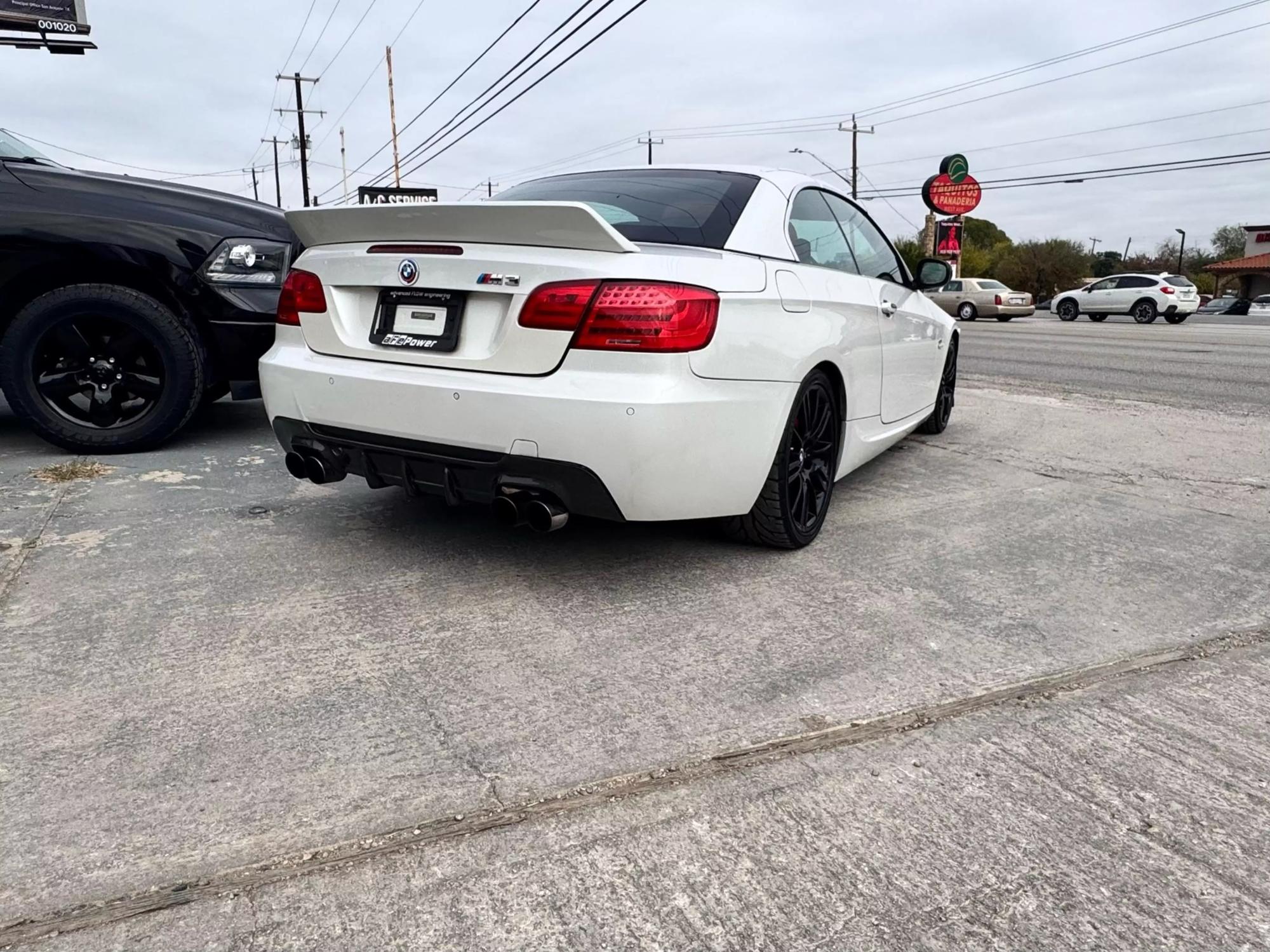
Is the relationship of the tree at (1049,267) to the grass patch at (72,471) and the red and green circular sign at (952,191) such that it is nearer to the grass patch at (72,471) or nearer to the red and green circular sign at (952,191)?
the red and green circular sign at (952,191)

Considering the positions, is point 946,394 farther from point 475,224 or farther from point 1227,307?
point 1227,307

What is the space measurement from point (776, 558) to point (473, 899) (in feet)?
6.83

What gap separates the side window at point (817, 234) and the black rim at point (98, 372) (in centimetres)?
324

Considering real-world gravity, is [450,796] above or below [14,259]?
below

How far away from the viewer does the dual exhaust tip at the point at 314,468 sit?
3311mm

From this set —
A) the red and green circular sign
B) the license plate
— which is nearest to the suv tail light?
the license plate

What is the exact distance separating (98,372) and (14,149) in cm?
139

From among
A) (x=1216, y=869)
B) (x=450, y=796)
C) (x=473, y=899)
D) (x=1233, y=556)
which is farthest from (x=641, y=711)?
(x=1233, y=556)

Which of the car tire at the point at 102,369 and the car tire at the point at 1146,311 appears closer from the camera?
the car tire at the point at 102,369

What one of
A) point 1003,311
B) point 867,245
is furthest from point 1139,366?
point 1003,311

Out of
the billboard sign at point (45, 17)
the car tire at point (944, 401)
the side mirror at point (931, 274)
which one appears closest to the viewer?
the side mirror at point (931, 274)

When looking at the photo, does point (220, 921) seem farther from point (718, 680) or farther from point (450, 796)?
point (718, 680)

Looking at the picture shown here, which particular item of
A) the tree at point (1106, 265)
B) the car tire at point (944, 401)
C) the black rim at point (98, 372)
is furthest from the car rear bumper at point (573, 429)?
the tree at point (1106, 265)

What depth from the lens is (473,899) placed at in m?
1.69
